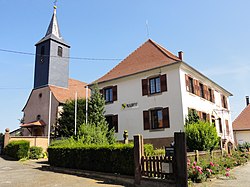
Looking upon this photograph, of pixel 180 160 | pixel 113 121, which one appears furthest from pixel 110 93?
pixel 180 160

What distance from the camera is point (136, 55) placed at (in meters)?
24.4

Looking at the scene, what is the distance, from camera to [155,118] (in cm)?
2014

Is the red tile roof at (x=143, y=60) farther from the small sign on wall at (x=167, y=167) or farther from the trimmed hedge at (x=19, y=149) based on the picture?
the small sign on wall at (x=167, y=167)

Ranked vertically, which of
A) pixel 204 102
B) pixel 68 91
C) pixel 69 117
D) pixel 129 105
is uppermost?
pixel 68 91

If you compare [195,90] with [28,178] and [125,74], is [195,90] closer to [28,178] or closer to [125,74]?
[125,74]

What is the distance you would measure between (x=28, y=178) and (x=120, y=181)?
4349mm

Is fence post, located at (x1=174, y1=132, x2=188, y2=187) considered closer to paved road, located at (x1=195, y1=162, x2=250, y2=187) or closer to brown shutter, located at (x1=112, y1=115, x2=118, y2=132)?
paved road, located at (x1=195, y1=162, x2=250, y2=187)

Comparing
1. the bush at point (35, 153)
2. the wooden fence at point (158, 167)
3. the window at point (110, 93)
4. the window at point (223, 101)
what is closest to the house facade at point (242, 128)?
the window at point (223, 101)

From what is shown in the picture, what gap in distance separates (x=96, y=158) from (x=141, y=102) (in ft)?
32.9

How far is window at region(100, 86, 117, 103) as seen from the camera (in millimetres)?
23031

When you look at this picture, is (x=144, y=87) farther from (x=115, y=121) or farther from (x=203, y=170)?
(x=203, y=170)

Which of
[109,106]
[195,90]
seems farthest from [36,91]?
[195,90]

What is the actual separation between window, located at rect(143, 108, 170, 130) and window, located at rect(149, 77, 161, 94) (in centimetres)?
165

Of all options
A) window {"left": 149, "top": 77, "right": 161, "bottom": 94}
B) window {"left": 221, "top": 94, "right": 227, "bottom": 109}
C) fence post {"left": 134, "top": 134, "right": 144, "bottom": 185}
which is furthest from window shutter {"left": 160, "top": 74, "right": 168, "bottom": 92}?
window {"left": 221, "top": 94, "right": 227, "bottom": 109}
